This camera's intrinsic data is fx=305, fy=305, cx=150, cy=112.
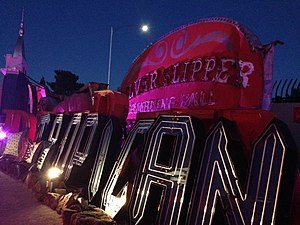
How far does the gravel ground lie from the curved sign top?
173 inches

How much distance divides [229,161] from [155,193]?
5.72 ft

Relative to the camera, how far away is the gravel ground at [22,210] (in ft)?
24.8

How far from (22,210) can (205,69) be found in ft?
20.6

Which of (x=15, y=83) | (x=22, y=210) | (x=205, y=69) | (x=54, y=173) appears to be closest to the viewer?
(x=205, y=69)

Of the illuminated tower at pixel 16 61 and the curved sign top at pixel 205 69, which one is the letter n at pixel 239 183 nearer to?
the curved sign top at pixel 205 69

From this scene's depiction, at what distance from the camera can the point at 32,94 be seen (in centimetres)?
1927

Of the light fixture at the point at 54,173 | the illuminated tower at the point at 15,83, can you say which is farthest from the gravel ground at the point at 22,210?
the illuminated tower at the point at 15,83

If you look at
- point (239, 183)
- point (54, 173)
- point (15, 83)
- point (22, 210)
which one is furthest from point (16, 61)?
point (239, 183)

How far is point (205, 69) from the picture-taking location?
7.85 meters

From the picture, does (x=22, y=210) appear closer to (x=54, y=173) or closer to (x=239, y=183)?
(x=54, y=173)

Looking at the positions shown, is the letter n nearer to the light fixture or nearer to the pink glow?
the light fixture

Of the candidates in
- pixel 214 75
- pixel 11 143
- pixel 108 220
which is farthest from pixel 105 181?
pixel 11 143

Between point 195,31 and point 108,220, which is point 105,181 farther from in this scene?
point 195,31

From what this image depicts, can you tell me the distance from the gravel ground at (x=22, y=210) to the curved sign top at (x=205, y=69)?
14.4 feet
